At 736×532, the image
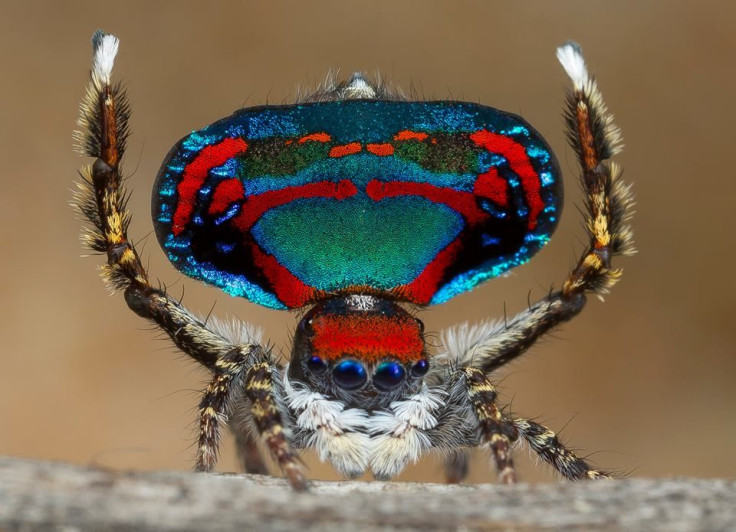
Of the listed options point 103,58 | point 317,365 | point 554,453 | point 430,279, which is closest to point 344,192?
point 430,279

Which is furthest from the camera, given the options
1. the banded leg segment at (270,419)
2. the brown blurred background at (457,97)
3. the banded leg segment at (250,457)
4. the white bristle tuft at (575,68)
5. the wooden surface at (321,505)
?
the brown blurred background at (457,97)

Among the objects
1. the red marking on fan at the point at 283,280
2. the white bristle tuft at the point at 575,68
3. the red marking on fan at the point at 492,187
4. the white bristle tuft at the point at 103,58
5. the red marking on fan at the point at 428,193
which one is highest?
the white bristle tuft at the point at 575,68

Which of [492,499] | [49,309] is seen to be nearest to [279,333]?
[49,309]

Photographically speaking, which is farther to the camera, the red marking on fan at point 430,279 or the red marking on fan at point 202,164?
the red marking on fan at point 430,279

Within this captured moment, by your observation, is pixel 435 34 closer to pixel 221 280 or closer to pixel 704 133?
pixel 704 133

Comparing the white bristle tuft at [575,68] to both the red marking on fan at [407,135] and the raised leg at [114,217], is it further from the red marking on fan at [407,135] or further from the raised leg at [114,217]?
the raised leg at [114,217]

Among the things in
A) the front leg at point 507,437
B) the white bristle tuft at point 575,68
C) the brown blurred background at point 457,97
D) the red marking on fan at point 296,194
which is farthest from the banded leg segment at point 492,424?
the brown blurred background at point 457,97

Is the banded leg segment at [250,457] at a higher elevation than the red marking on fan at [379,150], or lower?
lower

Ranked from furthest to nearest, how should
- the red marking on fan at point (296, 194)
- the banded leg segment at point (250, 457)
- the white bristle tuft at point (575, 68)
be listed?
the banded leg segment at point (250, 457)
the white bristle tuft at point (575, 68)
the red marking on fan at point (296, 194)
